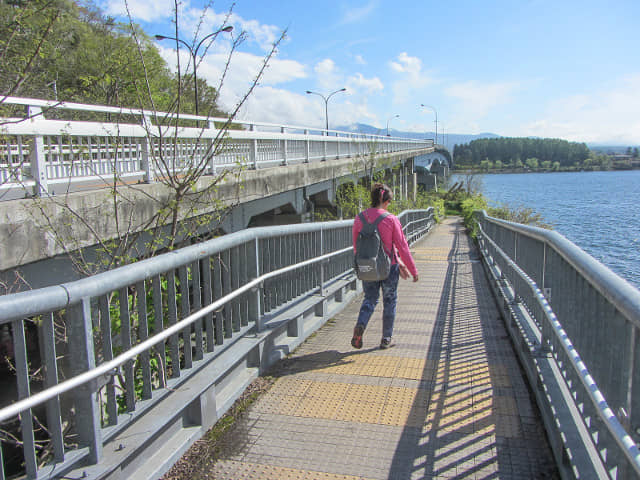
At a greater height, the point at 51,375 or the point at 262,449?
the point at 51,375

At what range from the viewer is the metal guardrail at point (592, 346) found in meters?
2.04

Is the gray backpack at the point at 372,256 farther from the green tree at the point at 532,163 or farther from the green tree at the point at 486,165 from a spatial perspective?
the green tree at the point at 532,163

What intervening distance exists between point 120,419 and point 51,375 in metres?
0.65

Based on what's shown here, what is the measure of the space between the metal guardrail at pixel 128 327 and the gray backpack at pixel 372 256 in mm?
681

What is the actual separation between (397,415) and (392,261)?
1856 mm

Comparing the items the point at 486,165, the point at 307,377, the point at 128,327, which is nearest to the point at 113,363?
the point at 128,327

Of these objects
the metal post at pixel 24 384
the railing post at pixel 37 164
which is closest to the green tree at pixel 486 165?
the railing post at pixel 37 164

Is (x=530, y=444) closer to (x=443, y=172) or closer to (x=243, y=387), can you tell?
(x=243, y=387)

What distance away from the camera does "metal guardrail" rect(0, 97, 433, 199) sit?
183 inches

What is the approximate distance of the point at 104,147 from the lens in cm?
729

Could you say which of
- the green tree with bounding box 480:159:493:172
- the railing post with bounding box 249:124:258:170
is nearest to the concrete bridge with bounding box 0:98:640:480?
the railing post with bounding box 249:124:258:170

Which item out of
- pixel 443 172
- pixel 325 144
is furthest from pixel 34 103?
pixel 443 172

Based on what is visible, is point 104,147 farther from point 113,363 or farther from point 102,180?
point 113,363

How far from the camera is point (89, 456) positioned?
7.91 ft
